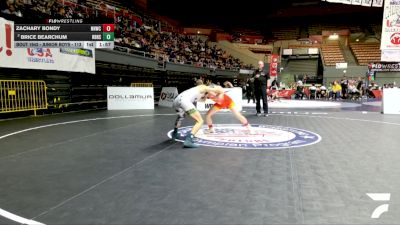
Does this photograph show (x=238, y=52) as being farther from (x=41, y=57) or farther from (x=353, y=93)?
(x=41, y=57)

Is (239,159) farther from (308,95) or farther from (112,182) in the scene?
(308,95)

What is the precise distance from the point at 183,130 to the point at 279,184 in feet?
15.4

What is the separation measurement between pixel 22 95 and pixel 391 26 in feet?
43.0

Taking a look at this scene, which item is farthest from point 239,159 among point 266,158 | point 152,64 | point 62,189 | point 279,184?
point 152,64

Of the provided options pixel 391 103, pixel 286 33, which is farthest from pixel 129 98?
pixel 286 33

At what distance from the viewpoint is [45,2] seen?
1561cm

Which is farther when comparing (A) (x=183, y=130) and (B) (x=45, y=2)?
(B) (x=45, y=2)

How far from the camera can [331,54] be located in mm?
40344
